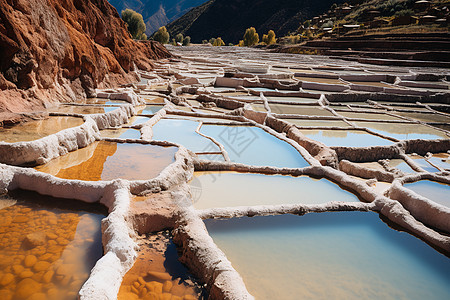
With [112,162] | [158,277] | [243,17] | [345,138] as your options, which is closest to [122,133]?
[112,162]

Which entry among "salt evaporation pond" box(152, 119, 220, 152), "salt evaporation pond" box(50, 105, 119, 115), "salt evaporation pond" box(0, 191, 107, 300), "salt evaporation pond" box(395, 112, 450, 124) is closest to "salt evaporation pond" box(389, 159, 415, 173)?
"salt evaporation pond" box(152, 119, 220, 152)

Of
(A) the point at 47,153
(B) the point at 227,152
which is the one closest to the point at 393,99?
(B) the point at 227,152

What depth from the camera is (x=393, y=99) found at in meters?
12.3

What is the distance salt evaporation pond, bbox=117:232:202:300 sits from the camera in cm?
236

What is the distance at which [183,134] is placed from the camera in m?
6.51

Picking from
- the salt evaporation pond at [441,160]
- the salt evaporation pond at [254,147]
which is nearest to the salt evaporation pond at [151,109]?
the salt evaporation pond at [254,147]

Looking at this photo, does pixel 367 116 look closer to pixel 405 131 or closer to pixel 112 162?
pixel 405 131

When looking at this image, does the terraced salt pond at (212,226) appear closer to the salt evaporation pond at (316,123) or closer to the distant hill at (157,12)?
the salt evaporation pond at (316,123)

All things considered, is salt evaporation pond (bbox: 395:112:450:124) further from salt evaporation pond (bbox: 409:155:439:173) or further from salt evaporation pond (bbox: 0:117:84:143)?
salt evaporation pond (bbox: 0:117:84:143)

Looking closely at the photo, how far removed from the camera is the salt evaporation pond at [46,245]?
2.22 m

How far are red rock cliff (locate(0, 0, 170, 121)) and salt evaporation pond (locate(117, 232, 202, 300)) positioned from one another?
3887 millimetres

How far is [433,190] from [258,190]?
8.40 feet

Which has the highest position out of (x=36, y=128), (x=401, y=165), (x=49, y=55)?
(x=49, y=55)

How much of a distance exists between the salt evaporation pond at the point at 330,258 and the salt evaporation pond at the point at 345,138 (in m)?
3.24
